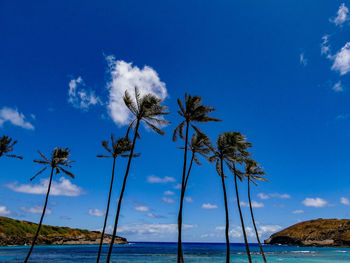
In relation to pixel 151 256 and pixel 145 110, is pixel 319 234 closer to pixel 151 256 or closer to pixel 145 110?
pixel 151 256

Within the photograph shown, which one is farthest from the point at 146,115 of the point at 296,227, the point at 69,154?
the point at 296,227

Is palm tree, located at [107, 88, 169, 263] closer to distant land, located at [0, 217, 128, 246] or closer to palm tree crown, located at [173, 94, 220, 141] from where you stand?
palm tree crown, located at [173, 94, 220, 141]

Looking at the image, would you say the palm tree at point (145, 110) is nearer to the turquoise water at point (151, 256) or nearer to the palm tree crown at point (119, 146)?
the palm tree crown at point (119, 146)

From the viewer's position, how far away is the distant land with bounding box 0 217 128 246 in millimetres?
92844

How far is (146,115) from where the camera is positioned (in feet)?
65.1

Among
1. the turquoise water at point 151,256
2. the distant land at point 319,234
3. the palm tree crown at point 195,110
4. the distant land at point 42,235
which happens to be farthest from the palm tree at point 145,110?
the distant land at point 319,234

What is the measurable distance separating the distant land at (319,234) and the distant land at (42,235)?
108 metres

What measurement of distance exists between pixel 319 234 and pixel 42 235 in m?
138

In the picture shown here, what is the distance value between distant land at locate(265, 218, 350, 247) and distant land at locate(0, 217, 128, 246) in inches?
4244

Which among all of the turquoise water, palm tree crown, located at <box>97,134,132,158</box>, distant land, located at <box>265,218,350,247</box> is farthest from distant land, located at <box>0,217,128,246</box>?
distant land, located at <box>265,218,350,247</box>

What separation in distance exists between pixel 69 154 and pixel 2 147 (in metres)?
7.60

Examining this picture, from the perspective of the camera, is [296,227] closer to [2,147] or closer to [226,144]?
[226,144]

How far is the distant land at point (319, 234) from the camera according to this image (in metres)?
110

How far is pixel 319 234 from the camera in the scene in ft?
386
